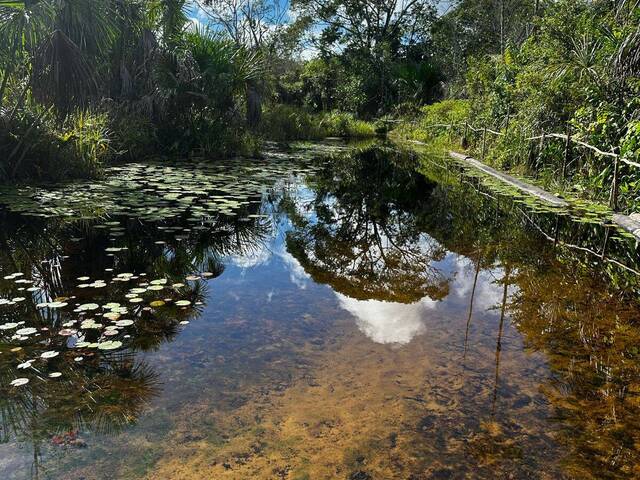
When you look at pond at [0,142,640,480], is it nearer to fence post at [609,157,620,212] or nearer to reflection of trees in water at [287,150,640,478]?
reflection of trees in water at [287,150,640,478]

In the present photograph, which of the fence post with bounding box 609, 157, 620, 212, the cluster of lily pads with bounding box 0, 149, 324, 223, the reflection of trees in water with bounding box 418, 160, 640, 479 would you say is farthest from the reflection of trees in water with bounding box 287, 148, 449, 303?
the fence post with bounding box 609, 157, 620, 212

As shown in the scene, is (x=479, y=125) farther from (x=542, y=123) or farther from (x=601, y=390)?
(x=601, y=390)

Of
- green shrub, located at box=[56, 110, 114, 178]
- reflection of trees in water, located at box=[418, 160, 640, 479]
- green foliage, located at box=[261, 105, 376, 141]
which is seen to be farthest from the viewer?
green foliage, located at box=[261, 105, 376, 141]

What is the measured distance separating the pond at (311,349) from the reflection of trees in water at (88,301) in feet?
0.05

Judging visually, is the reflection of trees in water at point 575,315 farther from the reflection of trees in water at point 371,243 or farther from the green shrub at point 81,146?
the green shrub at point 81,146

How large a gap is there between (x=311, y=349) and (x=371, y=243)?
283 cm

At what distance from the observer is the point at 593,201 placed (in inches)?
Result: 290

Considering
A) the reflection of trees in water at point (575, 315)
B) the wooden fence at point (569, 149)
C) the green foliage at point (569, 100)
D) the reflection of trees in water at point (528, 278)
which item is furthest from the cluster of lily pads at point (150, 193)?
the green foliage at point (569, 100)

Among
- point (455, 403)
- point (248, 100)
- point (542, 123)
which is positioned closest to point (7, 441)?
point (455, 403)

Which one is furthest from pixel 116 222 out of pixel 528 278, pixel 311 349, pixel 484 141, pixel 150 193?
pixel 484 141

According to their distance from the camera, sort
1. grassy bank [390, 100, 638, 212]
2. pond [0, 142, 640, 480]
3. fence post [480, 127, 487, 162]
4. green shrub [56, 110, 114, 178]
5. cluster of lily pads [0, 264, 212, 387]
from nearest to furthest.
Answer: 1. pond [0, 142, 640, 480]
2. cluster of lily pads [0, 264, 212, 387]
3. grassy bank [390, 100, 638, 212]
4. green shrub [56, 110, 114, 178]
5. fence post [480, 127, 487, 162]

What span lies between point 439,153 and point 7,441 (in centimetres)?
1627

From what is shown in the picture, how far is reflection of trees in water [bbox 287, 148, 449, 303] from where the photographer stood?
4434 mm

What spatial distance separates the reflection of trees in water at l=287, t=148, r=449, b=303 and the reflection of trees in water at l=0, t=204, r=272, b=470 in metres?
0.82
